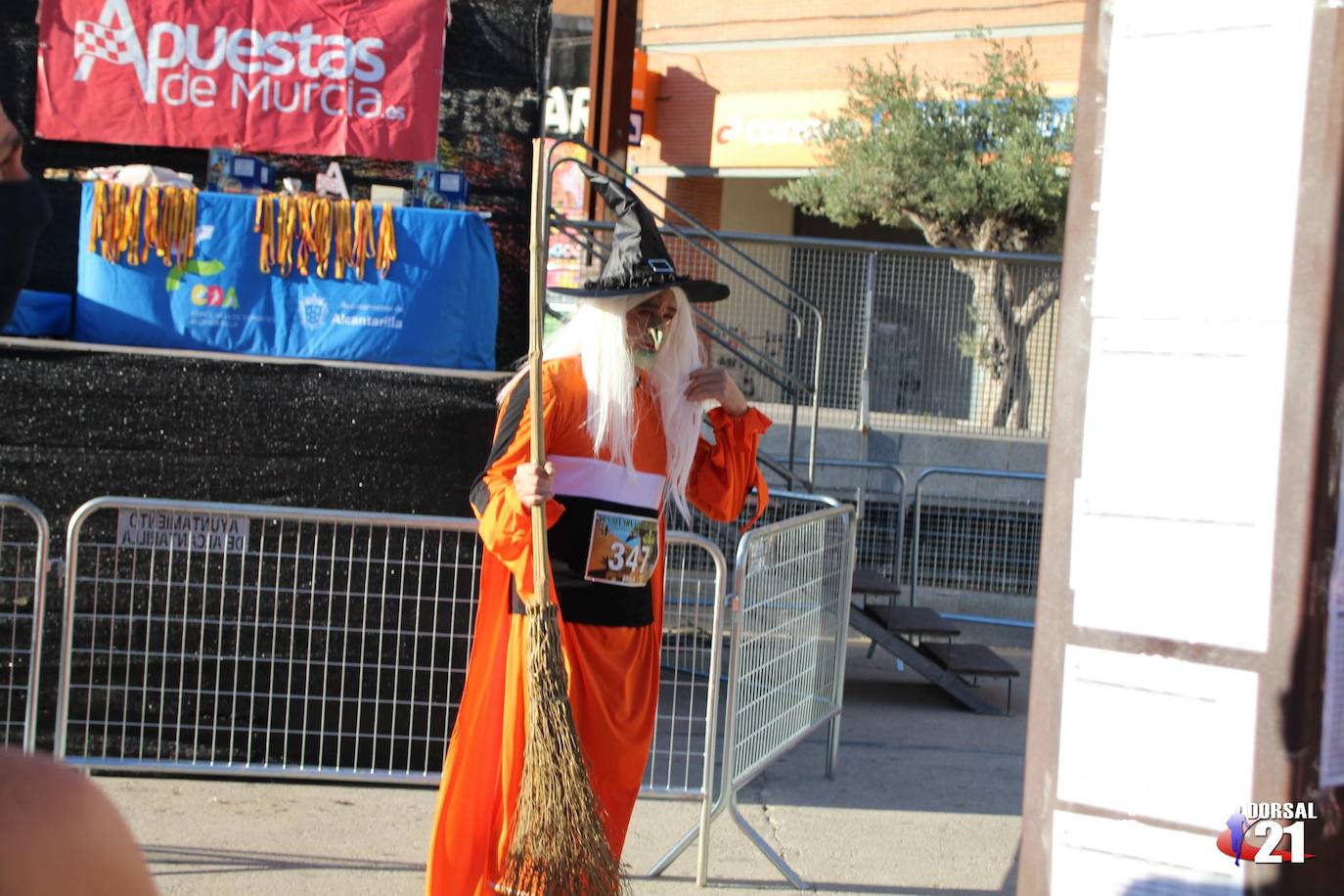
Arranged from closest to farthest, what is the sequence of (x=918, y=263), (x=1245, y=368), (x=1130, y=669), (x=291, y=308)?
(x=1245, y=368), (x=1130, y=669), (x=291, y=308), (x=918, y=263)

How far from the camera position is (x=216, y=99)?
5711mm

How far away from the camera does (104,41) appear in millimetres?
5609

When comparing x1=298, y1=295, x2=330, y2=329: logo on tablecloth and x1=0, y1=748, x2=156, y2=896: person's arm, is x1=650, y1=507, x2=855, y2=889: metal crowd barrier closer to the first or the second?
x1=298, y1=295, x2=330, y2=329: logo on tablecloth

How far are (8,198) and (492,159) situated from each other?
1.96m

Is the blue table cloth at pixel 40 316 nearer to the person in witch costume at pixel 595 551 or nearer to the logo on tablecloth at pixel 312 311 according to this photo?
the logo on tablecloth at pixel 312 311

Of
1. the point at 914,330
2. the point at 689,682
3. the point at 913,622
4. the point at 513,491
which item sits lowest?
the point at 689,682

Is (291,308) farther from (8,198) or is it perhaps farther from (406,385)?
(8,198)

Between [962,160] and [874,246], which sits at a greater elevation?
[962,160]

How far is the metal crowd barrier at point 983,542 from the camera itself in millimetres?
9703

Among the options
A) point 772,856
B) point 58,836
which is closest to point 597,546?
point 772,856

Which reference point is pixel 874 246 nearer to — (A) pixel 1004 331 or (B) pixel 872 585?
(A) pixel 1004 331

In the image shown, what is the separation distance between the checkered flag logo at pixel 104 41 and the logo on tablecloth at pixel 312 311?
1242 mm

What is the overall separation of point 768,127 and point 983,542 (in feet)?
50.5

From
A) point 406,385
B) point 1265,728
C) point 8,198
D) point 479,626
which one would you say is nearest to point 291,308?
point 406,385
